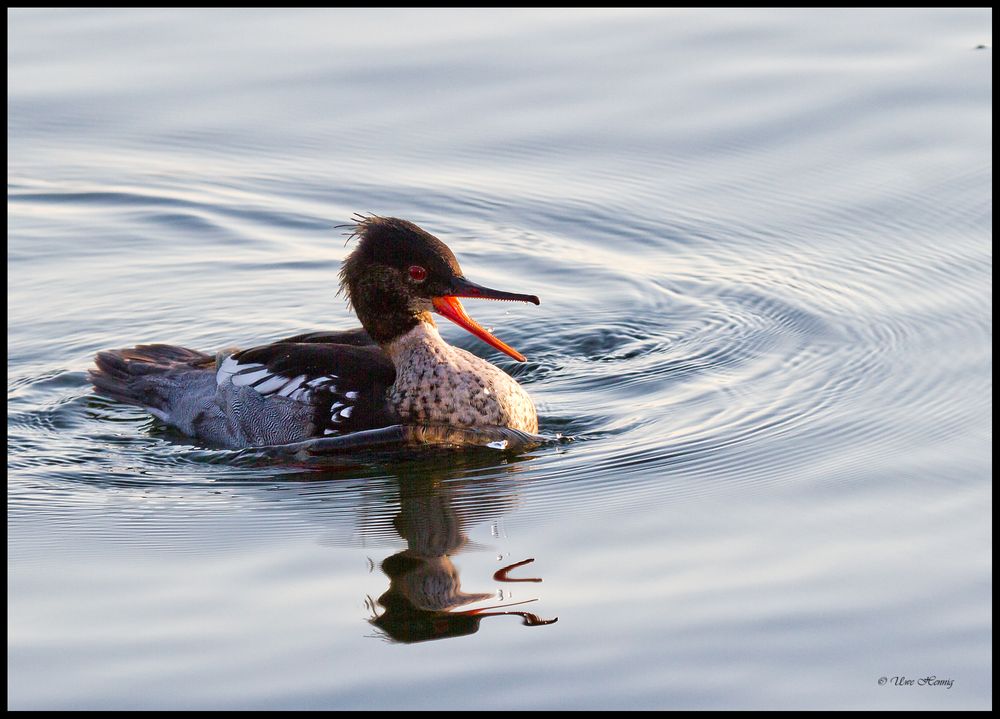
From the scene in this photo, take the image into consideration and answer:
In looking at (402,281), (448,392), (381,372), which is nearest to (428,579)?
(448,392)

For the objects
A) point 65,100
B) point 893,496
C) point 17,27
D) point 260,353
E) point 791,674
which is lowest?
point 791,674

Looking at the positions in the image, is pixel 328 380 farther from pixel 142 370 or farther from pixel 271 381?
pixel 142 370

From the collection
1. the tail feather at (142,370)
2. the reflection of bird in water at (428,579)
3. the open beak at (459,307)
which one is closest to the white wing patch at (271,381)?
the tail feather at (142,370)

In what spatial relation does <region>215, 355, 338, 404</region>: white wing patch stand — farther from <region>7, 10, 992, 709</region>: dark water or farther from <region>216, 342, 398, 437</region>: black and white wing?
<region>7, 10, 992, 709</region>: dark water

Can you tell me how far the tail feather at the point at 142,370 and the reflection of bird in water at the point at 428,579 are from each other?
89.2 inches

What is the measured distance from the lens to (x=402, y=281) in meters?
9.24

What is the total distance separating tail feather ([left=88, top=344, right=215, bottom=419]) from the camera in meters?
10.0

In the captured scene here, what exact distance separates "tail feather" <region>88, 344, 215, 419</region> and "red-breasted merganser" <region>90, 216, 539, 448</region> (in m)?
0.47

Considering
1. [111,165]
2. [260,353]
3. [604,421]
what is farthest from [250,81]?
[604,421]

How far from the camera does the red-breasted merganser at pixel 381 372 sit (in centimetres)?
919

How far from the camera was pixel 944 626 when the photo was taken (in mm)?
6660

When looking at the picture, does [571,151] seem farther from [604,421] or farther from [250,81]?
[604,421]

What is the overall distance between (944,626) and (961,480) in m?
1.69

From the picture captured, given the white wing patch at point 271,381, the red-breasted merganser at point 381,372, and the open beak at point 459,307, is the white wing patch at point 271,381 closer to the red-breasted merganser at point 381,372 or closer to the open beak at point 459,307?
the red-breasted merganser at point 381,372
